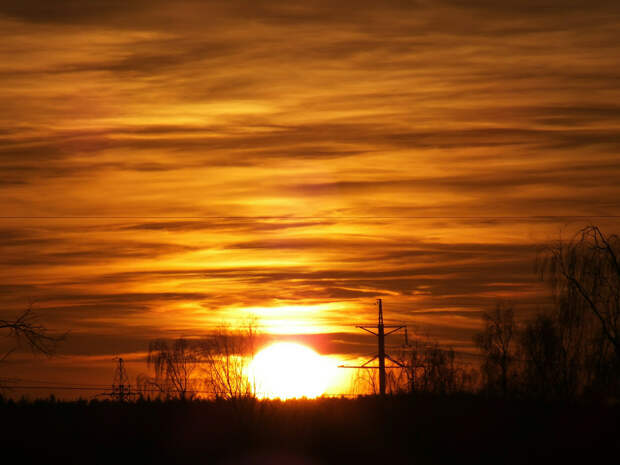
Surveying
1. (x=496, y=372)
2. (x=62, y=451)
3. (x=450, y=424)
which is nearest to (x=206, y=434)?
(x=62, y=451)

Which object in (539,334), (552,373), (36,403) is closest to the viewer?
(36,403)

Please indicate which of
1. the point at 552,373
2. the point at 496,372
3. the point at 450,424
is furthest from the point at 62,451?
the point at 496,372

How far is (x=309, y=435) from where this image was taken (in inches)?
1335

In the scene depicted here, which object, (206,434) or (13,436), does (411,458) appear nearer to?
(206,434)

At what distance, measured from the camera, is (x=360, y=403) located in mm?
44844

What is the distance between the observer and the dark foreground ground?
100 ft

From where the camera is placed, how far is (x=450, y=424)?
113ft

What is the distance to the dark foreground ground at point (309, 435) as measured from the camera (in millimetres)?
30516

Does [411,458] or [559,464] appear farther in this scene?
[411,458]

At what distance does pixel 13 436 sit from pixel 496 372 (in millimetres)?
56174

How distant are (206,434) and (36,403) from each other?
34.5ft

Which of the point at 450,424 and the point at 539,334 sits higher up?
the point at 539,334

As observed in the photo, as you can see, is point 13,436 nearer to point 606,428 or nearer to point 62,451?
point 62,451

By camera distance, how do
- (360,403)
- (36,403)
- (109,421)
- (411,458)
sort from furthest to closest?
1. (360,403)
2. (36,403)
3. (109,421)
4. (411,458)
